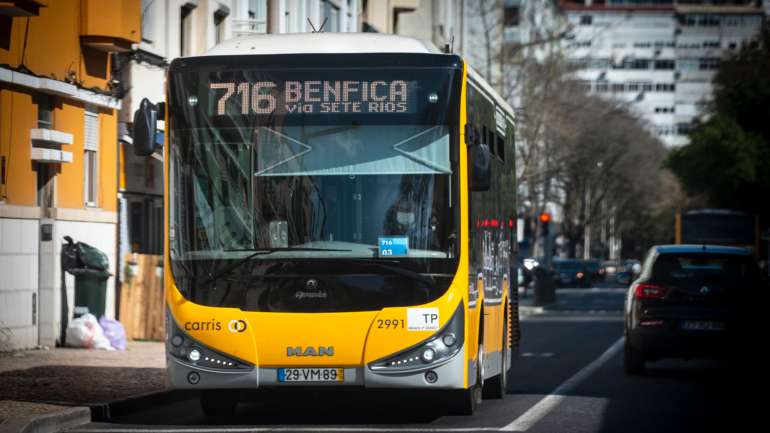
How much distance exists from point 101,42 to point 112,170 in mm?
2302

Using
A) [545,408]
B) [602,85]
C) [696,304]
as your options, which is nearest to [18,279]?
[696,304]

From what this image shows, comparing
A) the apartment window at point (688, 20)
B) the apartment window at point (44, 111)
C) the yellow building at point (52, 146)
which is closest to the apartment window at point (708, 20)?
the apartment window at point (688, 20)

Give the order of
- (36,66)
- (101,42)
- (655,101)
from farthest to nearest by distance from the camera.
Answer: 1. (655,101)
2. (101,42)
3. (36,66)

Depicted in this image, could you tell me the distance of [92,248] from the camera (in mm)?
24375

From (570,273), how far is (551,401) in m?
72.3

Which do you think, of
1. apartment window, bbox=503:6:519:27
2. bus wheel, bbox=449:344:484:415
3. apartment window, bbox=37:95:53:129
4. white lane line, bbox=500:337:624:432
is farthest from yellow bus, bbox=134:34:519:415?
apartment window, bbox=503:6:519:27

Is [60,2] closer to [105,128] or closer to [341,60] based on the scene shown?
[105,128]

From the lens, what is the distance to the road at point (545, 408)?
13.8 metres

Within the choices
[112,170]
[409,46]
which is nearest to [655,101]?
[112,170]

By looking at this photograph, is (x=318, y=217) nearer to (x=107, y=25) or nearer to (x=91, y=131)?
(x=107, y=25)

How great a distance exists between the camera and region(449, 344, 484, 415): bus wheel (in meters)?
14.5

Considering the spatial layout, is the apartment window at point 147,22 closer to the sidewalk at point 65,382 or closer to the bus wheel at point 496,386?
the sidewalk at point 65,382

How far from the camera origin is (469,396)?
1458cm

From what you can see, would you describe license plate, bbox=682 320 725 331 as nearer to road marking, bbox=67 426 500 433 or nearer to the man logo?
road marking, bbox=67 426 500 433
